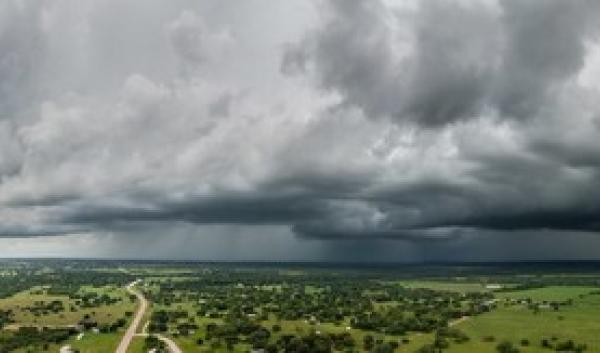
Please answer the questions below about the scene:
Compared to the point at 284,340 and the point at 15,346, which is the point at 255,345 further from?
the point at 15,346

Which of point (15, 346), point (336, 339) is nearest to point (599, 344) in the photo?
point (336, 339)

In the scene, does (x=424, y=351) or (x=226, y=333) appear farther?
(x=226, y=333)

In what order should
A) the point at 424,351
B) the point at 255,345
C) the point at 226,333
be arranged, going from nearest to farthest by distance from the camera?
the point at 424,351 < the point at 255,345 < the point at 226,333

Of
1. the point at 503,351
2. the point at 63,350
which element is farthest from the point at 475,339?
the point at 63,350

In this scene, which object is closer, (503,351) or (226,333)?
→ (503,351)

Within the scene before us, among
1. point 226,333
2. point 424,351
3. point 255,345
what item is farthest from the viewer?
point 226,333

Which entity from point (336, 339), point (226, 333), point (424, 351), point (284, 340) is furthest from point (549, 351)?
point (226, 333)

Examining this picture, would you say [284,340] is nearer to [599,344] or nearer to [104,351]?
[104,351]

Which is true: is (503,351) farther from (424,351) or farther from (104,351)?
(104,351)
